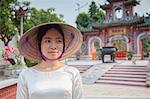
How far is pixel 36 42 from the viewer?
4.00 feet

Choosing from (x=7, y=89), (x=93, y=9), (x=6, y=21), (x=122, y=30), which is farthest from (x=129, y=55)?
(x=7, y=89)

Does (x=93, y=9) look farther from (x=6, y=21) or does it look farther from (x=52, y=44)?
(x=52, y=44)

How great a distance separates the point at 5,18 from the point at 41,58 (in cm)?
863

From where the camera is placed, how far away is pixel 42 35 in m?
1.18

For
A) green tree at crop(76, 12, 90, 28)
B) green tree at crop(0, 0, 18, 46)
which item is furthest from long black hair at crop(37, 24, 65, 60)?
green tree at crop(76, 12, 90, 28)

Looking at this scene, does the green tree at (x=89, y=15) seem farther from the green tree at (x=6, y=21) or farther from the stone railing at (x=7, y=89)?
the stone railing at (x=7, y=89)

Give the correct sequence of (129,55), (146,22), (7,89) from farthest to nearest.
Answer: (146,22), (129,55), (7,89)

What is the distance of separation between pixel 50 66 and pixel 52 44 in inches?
3.9

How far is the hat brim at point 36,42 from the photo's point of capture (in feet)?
3.95

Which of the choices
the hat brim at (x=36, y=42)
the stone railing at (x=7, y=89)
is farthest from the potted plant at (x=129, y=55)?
the hat brim at (x=36, y=42)

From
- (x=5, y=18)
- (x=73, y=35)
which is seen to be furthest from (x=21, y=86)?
(x=5, y=18)

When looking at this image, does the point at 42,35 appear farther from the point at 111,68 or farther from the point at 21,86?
the point at 111,68

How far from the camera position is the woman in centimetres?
106

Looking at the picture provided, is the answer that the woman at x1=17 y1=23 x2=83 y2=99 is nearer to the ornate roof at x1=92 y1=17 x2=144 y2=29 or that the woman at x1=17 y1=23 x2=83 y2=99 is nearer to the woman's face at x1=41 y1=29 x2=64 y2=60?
the woman's face at x1=41 y1=29 x2=64 y2=60
